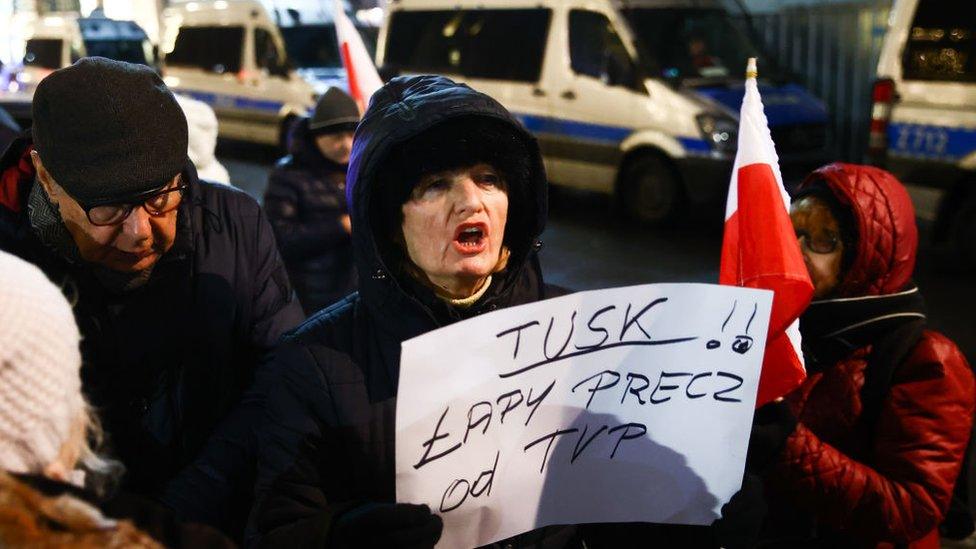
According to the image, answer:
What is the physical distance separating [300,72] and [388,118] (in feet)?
41.5

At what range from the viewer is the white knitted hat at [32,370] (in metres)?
1.10

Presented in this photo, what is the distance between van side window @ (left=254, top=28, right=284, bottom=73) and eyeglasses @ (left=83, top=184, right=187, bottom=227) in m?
12.4

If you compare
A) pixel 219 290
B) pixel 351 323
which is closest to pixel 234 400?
pixel 219 290

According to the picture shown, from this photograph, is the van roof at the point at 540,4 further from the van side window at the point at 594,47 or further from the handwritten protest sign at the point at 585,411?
the handwritten protest sign at the point at 585,411

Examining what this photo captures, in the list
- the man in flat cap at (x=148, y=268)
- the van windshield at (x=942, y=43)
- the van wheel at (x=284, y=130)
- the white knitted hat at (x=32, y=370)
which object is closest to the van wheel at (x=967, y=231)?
the van windshield at (x=942, y=43)

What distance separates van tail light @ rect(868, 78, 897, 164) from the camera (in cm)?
776

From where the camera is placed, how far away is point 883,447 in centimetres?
209

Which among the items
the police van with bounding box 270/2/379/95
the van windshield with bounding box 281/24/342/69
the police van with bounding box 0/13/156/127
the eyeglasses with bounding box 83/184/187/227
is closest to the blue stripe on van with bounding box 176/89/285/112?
the police van with bounding box 270/2/379/95

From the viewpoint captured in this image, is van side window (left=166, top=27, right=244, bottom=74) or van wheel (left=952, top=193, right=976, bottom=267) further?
van side window (left=166, top=27, right=244, bottom=74)

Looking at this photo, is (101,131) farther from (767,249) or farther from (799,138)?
(799,138)

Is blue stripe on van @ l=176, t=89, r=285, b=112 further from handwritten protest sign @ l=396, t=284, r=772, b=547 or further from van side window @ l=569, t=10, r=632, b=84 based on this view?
A: handwritten protest sign @ l=396, t=284, r=772, b=547

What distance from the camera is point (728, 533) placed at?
1789mm

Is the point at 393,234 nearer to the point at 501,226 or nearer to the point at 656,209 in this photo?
the point at 501,226

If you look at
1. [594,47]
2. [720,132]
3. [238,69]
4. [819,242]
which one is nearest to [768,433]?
[819,242]
